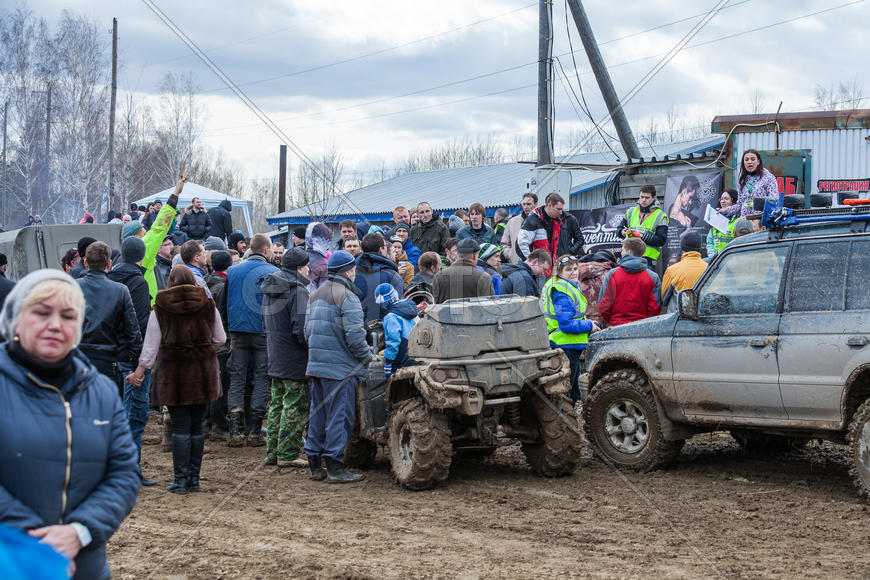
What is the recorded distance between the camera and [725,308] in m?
7.96

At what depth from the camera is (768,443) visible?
30.3 feet

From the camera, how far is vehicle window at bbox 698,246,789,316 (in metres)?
7.63

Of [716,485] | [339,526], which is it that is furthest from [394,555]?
[716,485]

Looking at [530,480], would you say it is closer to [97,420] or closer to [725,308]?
[725,308]

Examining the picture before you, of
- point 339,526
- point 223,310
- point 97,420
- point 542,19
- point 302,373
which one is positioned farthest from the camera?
point 542,19

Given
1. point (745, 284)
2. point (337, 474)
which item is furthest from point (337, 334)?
point (745, 284)

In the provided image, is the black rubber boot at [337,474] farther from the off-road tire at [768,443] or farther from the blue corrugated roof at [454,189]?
the blue corrugated roof at [454,189]

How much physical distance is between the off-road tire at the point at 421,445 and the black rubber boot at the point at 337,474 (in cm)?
62

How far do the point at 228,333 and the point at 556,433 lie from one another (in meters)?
4.38

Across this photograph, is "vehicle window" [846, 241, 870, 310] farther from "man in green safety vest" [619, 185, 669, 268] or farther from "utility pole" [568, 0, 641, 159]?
"utility pole" [568, 0, 641, 159]

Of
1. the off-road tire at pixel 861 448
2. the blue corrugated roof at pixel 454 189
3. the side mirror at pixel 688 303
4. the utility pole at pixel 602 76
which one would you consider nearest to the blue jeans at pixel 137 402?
the side mirror at pixel 688 303

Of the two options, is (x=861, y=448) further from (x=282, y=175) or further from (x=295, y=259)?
(x=282, y=175)

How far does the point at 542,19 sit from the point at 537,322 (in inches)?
502

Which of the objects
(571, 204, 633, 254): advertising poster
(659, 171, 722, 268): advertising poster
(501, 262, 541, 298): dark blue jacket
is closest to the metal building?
(659, 171, 722, 268): advertising poster
